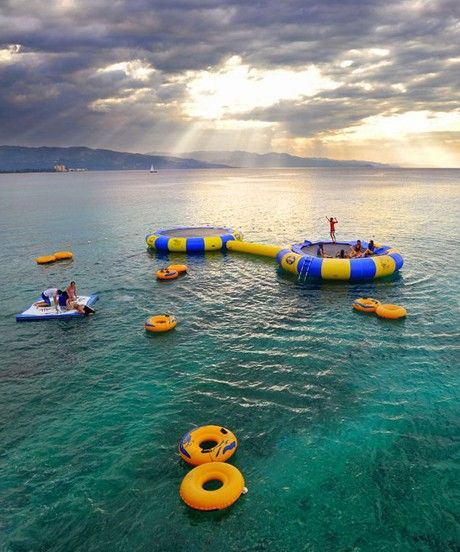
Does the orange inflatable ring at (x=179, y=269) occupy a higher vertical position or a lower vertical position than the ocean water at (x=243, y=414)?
higher

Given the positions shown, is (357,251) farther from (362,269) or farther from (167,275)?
(167,275)

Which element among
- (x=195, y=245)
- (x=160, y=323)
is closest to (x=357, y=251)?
(x=195, y=245)

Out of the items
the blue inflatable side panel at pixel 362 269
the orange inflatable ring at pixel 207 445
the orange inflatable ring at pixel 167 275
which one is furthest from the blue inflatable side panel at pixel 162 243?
the orange inflatable ring at pixel 207 445

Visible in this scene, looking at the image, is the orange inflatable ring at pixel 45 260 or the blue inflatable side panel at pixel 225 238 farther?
the blue inflatable side panel at pixel 225 238

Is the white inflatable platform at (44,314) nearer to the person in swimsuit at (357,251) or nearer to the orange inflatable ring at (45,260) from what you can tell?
the orange inflatable ring at (45,260)

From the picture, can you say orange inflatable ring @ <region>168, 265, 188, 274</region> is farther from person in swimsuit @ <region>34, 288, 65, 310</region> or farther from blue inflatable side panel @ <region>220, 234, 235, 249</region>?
person in swimsuit @ <region>34, 288, 65, 310</region>

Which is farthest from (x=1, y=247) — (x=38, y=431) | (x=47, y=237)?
(x=38, y=431)
